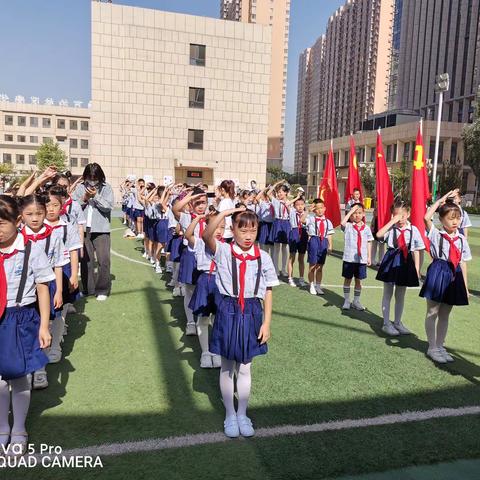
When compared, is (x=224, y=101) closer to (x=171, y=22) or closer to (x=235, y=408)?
(x=171, y=22)

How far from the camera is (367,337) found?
602 centimetres

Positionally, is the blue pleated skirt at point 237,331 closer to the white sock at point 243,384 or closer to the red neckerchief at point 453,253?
the white sock at point 243,384

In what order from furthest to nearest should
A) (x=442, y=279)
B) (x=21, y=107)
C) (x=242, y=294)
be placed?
(x=21, y=107) → (x=442, y=279) → (x=242, y=294)

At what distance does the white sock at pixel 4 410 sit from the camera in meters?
3.28

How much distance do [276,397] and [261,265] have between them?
1398 mm

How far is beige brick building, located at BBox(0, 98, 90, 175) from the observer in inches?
3078

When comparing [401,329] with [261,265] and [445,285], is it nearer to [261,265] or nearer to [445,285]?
[445,285]

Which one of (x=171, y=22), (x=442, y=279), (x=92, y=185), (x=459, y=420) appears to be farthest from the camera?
(x=171, y=22)

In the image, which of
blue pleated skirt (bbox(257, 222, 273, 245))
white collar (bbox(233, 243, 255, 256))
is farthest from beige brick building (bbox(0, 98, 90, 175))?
white collar (bbox(233, 243, 255, 256))

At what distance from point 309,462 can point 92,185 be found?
16.6 ft

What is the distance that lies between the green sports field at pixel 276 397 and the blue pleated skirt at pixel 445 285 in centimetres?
76

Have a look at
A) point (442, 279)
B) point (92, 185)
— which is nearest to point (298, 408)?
point (442, 279)

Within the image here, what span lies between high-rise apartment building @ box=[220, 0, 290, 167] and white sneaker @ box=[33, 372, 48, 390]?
420 feet

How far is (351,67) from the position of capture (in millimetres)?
126312
